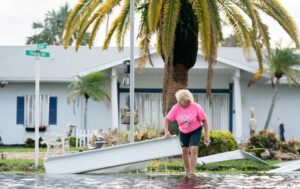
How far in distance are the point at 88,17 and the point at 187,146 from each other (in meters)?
9.35

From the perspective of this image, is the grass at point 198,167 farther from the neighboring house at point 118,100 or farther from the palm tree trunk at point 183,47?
the neighboring house at point 118,100

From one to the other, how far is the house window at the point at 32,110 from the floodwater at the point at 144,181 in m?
18.1

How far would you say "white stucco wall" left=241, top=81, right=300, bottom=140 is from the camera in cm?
3042

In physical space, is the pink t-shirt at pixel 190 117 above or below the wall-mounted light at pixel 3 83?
below

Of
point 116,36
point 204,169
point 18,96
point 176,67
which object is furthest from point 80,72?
point 204,169

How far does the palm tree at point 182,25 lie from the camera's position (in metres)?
17.8

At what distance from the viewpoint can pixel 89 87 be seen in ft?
91.4

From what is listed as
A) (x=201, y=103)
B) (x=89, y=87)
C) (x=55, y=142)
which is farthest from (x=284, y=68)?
(x=55, y=142)

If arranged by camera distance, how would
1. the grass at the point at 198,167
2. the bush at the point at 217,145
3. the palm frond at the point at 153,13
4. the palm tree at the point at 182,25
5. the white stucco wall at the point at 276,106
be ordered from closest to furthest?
1. the grass at the point at 198,167
2. the palm frond at the point at 153,13
3. the palm tree at the point at 182,25
4. the bush at the point at 217,145
5. the white stucco wall at the point at 276,106

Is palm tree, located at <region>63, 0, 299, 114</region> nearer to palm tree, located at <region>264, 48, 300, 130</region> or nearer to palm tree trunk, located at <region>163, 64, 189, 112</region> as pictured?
palm tree trunk, located at <region>163, 64, 189, 112</region>

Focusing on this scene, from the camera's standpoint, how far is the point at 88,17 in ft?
66.5

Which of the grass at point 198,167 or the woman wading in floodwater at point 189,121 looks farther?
the grass at point 198,167

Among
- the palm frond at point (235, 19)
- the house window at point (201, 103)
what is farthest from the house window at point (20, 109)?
the palm frond at point (235, 19)

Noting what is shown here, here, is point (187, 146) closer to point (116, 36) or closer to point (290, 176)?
point (290, 176)
